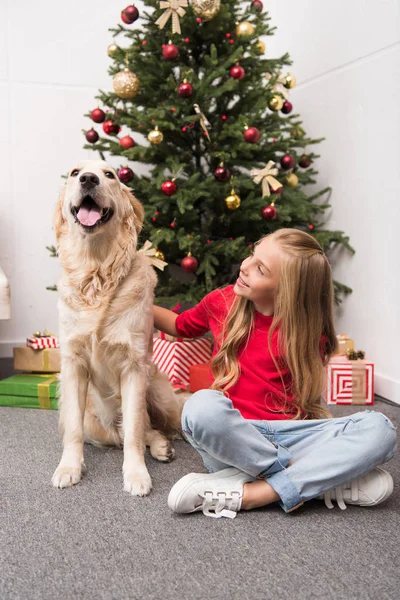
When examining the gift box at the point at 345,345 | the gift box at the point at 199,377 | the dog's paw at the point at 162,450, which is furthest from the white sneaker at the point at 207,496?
the gift box at the point at 345,345

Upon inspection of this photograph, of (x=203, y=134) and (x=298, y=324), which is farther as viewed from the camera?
(x=203, y=134)

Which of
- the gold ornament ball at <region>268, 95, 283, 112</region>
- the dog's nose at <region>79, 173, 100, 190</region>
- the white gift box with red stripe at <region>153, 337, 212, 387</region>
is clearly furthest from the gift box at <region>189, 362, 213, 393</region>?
the gold ornament ball at <region>268, 95, 283, 112</region>

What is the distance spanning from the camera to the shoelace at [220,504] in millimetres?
1520

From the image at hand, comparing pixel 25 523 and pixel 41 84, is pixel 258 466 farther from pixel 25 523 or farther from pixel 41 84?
pixel 41 84

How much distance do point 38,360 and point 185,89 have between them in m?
1.51

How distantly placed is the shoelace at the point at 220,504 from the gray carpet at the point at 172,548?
0.03m

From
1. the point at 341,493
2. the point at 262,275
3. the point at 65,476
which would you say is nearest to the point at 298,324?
the point at 262,275

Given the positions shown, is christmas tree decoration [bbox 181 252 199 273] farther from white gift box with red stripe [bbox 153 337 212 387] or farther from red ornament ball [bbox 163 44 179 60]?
red ornament ball [bbox 163 44 179 60]

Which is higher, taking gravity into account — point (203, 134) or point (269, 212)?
point (203, 134)

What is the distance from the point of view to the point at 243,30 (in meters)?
2.89

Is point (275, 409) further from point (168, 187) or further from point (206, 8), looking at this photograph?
point (206, 8)

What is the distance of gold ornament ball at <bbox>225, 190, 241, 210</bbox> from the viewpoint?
287 centimetres

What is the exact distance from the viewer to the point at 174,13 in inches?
108

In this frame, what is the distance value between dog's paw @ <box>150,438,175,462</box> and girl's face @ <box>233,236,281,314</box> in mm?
601
